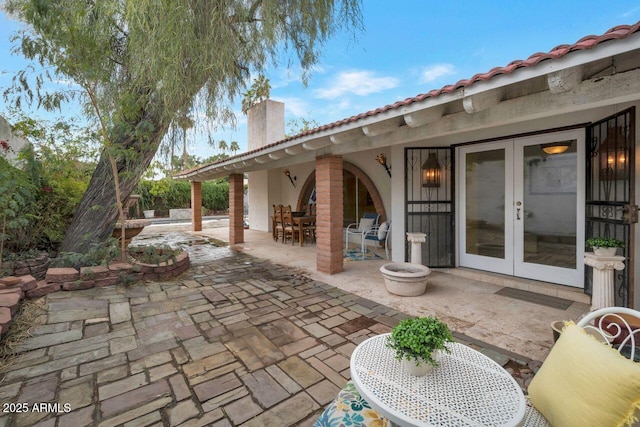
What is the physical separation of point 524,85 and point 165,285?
18.3 ft

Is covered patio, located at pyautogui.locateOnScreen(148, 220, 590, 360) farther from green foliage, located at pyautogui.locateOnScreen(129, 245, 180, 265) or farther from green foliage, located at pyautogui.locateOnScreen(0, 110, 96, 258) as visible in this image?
green foliage, located at pyautogui.locateOnScreen(0, 110, 96, 258)

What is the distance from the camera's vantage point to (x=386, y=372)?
5.28ft

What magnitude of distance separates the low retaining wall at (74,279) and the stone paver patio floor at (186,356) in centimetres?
18

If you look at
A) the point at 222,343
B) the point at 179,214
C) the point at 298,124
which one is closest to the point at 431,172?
the point at 222,343

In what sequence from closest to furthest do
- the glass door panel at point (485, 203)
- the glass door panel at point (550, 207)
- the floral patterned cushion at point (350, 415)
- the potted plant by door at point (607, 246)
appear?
the floral patterned cushion at point (350, 415), the potted plant by door at point (607, 246), the glass door panel at point (550, 207), the glass door panel at point (485, 203)

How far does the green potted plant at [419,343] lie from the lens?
148 centimetres

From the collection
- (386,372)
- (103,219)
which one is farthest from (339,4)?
(103,219)

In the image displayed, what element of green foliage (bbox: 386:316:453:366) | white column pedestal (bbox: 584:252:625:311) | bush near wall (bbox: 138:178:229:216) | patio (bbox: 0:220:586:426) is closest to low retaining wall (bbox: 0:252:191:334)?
patio (bbox: 0:220:586:426)

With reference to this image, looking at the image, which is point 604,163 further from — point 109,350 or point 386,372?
point 109,350

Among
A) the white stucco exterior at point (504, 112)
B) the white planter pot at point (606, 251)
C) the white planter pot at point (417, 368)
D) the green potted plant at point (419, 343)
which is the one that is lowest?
the white planter pot at point (417, 368)

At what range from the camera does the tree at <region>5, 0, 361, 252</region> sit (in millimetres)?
3414

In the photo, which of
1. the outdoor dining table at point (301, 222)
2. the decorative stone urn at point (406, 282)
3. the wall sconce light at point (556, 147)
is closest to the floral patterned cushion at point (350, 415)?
the decorative stone urn at point (406, 282)

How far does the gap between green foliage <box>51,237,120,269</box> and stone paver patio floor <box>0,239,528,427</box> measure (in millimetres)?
734

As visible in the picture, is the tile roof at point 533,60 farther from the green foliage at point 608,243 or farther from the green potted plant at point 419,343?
the green potted plant at point 419,343
